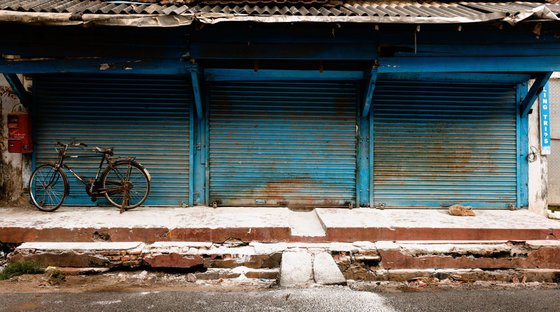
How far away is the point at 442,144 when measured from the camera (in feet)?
22.1

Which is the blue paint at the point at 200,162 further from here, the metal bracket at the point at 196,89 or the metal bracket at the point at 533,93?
the metal bracket at the point at 533,93

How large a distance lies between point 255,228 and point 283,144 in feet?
6.97

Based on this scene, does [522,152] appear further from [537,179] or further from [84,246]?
[84,246]

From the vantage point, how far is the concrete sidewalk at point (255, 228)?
196 inches

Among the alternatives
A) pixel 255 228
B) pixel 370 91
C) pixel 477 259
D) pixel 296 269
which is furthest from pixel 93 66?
pixel 477 259

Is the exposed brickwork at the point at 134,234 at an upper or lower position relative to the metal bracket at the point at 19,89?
lower

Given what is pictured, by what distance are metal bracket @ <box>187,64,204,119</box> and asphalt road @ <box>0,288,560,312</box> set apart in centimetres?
352

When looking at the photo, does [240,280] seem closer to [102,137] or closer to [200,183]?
[200,183]

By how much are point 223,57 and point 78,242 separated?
3663 mm

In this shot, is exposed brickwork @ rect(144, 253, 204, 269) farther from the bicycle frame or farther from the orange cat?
the orange cat

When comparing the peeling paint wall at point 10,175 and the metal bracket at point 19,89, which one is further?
the peeling paint wall at point 10,175

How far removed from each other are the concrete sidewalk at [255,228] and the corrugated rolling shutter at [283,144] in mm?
944

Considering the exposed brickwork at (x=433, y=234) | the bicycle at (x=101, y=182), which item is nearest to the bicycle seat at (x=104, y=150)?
the bicycle at (x=101, y=182)

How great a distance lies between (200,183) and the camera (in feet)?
21.7
